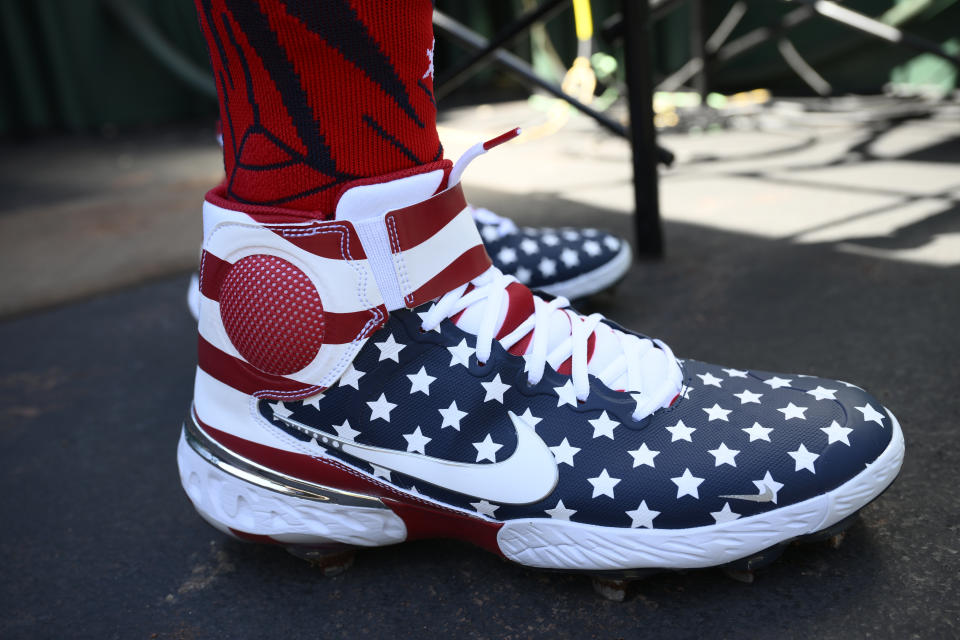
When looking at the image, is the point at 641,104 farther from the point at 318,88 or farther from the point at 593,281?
the point at 318,88

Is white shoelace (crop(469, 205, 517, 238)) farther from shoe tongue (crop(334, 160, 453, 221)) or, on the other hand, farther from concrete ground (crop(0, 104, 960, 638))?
shoe tongue (crop(334, 160, 453, 221))

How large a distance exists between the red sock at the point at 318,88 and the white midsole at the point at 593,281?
515 mm

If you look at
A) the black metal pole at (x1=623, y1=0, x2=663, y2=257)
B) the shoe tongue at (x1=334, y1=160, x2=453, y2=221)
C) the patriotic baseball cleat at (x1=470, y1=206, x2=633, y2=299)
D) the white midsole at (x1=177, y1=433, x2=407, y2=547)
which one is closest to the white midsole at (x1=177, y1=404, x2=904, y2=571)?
the white midsole at (x1=177, y1=433, x2=407, y2=547)

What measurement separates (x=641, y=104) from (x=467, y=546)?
85 cm

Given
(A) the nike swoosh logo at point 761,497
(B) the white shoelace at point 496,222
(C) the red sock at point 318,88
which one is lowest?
(A) the nike swoosh logo at point 761,497

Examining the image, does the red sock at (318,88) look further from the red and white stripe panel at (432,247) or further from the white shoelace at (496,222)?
the white shoelace at (496,222)

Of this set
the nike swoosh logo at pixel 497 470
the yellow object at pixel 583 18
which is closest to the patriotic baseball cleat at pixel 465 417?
the nike swoosh logo at pixel 497 470

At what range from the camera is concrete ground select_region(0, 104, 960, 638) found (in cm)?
55

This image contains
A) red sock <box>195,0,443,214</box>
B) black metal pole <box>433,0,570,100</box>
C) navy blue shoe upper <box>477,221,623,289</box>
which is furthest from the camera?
black metal pole <box>433,0,570,100</box>

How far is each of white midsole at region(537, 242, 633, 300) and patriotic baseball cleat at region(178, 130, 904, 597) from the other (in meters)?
0.44

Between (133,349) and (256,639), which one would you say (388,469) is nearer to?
(256,639)

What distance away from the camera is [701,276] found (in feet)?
4.11

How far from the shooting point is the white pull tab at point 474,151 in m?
0.55

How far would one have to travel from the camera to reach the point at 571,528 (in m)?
0.56
